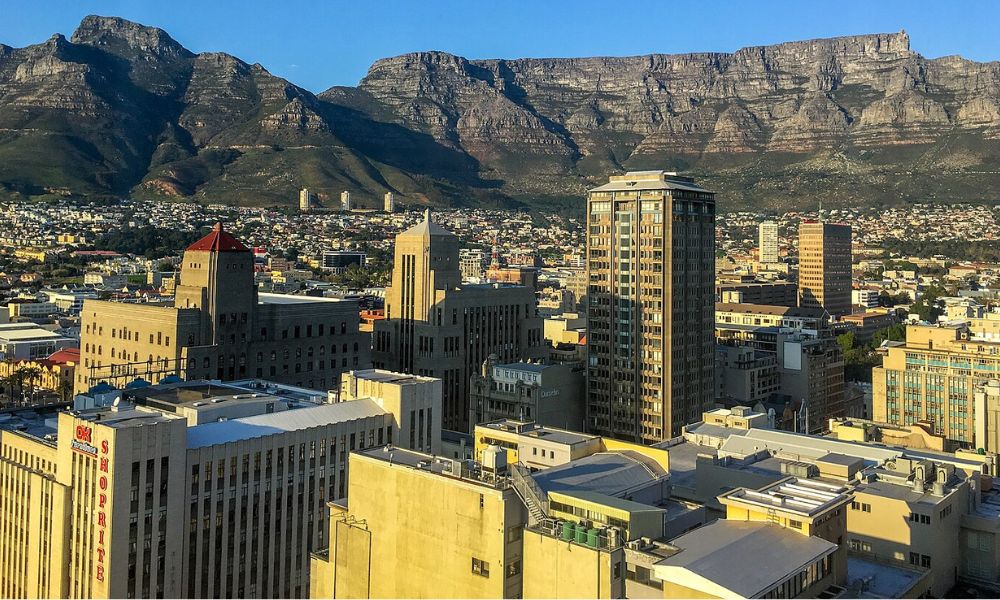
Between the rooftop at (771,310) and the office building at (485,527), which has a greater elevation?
the rooftop at (771,310)

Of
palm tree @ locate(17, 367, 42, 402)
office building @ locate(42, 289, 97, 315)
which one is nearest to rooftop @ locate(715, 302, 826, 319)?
office building @ locate(42, 289, 97, 315)

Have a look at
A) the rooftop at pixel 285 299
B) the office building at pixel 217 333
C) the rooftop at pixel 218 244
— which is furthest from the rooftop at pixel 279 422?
the rooftop at pixel 285 299

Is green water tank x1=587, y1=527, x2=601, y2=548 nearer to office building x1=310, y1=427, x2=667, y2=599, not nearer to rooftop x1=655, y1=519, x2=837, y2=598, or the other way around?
office building x1=310, y1=427, x2=667, y2=599

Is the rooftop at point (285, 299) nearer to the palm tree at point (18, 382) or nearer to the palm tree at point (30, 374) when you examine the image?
the palm tree at point (30, 374)

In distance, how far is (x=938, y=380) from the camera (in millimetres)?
105562

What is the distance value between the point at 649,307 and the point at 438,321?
21.7 metres

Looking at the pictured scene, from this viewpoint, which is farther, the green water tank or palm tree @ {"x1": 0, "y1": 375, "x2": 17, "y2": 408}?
palm tree @ {"x1": 0, "y1": 375, "x2": 17, "y2": 408}

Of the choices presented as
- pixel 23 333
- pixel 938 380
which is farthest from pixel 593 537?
pixel 23 333

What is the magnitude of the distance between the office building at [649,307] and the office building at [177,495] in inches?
1854

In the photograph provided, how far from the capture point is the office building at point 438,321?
98250 mm

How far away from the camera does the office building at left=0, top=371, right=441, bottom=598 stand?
42.7 meters

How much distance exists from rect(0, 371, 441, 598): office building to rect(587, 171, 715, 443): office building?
154 feet

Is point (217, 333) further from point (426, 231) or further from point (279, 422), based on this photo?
point (279, 422)

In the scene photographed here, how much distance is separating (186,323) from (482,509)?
55.2 metres
